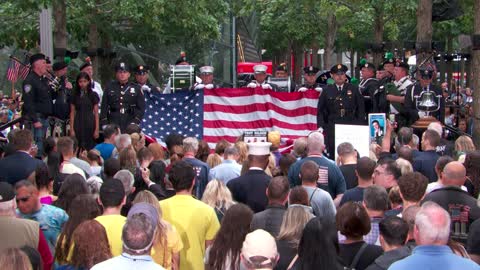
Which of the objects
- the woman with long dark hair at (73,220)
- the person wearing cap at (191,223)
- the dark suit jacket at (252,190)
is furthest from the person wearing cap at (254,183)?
the woman with long dark hair at (73,220)

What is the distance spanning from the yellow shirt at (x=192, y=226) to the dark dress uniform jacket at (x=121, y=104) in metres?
A: 8.96

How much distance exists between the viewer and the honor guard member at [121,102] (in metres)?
16.5

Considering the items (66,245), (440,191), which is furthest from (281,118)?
(66,245)

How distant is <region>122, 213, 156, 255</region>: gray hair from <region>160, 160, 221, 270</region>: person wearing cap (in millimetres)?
1693

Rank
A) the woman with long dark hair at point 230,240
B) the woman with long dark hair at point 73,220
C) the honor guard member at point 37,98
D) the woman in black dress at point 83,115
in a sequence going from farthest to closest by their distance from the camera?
the woman in black dress at point 83,115, the honor guard member at point 37,98, the woman with long dark hair at point 230,240, the woman with long dark hair at point 73,220

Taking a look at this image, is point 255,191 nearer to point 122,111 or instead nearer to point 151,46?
point 122,111

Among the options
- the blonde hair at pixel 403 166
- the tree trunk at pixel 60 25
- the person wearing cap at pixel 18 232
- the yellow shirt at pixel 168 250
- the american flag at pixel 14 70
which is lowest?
the yellow shirt at pixel 168 250

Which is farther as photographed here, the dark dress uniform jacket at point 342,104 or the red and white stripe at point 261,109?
the red and white stripe at point 261,109

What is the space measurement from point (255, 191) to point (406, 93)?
26.7ft

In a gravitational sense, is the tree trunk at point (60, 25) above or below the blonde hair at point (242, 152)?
above

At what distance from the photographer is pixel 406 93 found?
53.9 feet

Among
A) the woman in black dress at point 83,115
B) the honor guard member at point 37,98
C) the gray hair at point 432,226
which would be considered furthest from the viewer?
the woman in black dress at point 83,115

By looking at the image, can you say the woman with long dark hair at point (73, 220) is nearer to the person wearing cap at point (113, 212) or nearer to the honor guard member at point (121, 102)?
the person wearing cap at point (113, 212)

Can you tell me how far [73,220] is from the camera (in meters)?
6.94
